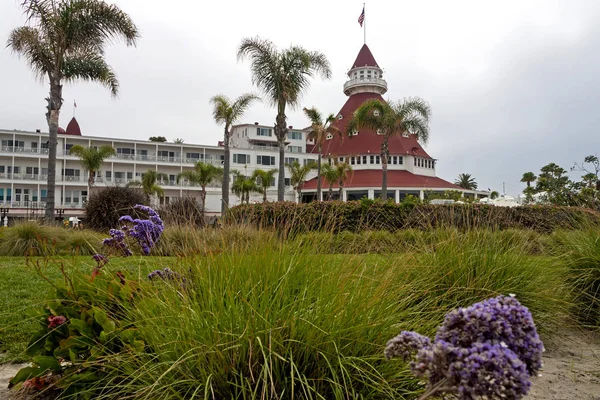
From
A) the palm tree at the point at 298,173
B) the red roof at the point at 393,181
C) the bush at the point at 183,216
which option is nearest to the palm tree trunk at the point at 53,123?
the bush at the point at 183,216

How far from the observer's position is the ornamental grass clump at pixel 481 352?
1.18 m

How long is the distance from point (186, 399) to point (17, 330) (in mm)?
3283

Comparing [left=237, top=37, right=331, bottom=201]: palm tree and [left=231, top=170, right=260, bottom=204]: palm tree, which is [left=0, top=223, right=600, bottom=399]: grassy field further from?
[left=231, top=170, right=260, bottom=204]: palm tree

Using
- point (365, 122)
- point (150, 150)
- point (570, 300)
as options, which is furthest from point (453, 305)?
point (150, 150)

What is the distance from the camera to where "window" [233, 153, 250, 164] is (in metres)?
57.5

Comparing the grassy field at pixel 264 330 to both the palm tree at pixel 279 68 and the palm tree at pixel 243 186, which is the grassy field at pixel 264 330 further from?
the palm tree at pixel 243 186

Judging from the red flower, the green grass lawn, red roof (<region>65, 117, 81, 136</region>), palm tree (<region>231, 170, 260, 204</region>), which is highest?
red roof (<region>65, 117, 81, 136</region>)

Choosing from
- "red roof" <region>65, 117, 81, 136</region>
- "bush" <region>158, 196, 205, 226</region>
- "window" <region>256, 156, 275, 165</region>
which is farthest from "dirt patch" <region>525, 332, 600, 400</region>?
"red roof" <region>65, 117, 81, 136</region>

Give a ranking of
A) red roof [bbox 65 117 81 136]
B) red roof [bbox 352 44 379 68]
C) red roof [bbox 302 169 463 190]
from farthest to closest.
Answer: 1. red roof [bbox 65 117 81 136]
2. red roof [bbox 352 44 379 68]
3. red roof [bbox 302 169 463 190]

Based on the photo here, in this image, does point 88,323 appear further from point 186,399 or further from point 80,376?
point 186,399

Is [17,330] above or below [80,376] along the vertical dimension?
below

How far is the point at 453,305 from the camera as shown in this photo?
3.94 meters

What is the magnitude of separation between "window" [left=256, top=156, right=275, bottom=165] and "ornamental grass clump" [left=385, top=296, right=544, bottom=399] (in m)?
58.0

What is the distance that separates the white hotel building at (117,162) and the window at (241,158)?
0.14 metres
